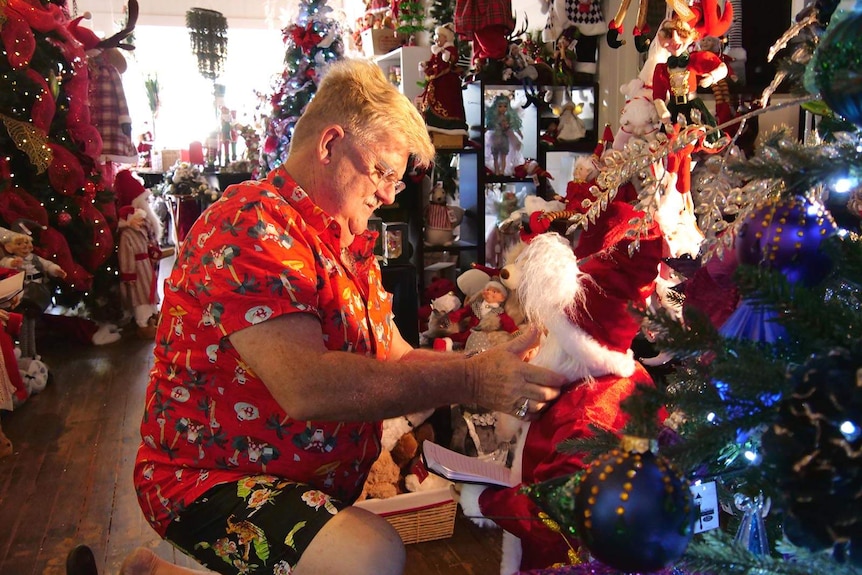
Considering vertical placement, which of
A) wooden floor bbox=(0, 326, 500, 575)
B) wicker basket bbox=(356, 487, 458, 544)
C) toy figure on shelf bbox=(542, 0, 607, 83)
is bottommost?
wooden floor bbox=(0, 326, 500, 575)

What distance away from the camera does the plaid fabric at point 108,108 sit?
16.3 feet

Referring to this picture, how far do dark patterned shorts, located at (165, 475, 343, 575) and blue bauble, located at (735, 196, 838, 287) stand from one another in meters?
0.87

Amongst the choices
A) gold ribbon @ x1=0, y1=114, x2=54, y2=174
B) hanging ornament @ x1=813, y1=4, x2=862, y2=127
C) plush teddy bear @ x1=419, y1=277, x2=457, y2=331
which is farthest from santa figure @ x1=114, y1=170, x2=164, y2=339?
hanging ornament @ x1=813, y1=4, x2=862, y2=127

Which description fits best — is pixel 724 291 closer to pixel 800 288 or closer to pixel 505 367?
pixel 505 367

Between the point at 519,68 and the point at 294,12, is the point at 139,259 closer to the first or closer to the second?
the point at 294,12

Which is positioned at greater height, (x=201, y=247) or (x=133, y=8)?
(x=133, y=8)

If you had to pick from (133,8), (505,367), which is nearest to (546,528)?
(505,367)

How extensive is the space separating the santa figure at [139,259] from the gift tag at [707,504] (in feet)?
14.5

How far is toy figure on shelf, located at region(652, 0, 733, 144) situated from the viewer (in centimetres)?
202

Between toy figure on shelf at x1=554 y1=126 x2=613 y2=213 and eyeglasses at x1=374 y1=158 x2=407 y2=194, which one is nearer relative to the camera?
eyeglasses at x1=374 y1=158 x2=407 y2=194

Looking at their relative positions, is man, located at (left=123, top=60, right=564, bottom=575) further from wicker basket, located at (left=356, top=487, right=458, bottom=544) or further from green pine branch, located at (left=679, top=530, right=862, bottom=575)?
wicker basket, located at (left=356, top=487, right=458, bottom=544)

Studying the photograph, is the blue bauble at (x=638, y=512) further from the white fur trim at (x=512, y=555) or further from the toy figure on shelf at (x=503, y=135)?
the toy figure on shelf at (x=503, y=135)

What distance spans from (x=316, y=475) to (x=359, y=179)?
0.59 m

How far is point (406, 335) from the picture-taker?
9.50 feet
